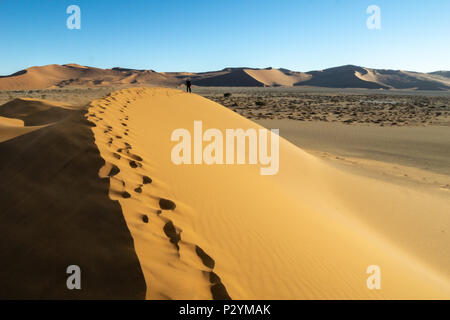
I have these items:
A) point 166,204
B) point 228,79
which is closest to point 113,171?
point 166,204

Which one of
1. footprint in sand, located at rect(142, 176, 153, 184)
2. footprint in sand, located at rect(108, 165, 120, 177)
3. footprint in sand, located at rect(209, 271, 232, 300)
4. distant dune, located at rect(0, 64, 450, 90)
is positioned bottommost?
footprint in sand, located at rect(209, 271, 232, 300)

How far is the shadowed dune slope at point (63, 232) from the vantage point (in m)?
1.86

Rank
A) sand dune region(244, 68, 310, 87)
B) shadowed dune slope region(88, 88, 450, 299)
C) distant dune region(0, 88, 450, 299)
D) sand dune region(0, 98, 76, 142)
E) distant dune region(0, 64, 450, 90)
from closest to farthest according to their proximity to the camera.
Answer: distant dune region(0, 88, 450, 299) → shadowed dune slope region(88, 88, 450, 299) → sand dune region(0, 98, 76, 142) → distant dune region(0, 64, 450, 90) → sand dune region(244, 68, 310, 87)

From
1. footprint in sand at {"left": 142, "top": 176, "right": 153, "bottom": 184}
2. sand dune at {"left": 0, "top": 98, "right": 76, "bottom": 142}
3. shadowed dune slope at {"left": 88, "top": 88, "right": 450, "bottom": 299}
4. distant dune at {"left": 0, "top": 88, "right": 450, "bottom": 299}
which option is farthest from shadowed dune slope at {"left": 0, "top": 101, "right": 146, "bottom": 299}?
sand dune at {"left": 0, "top": 98, "right": 76, "bottom": 142}

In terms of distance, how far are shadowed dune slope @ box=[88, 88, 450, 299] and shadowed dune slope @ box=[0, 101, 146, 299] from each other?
129 millimetres

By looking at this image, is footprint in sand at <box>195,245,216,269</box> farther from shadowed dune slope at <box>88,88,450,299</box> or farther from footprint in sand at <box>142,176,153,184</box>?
footprint in sand at <box>142,176,153,184</box>

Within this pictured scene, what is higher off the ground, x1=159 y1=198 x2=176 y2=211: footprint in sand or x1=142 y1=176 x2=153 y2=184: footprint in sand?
x1=142 y1=176 x2=153 y2=184: footprint in sand

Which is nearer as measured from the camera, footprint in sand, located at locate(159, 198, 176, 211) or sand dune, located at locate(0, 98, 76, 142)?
footprint in sand, located at locate(159, 198, 176, 211)

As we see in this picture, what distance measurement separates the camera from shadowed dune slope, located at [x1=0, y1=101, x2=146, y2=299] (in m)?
1.86

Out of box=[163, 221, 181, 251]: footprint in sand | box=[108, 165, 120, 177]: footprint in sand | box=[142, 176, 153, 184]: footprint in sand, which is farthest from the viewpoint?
box=[142, 176, 153, 184]: footprint in sand

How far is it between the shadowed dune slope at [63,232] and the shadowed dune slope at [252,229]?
129 mm

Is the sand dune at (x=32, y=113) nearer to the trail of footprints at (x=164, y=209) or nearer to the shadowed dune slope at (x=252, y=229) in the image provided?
the shadowed dune slope at (x=252, y=229)

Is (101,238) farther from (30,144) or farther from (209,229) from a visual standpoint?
(30,144)
